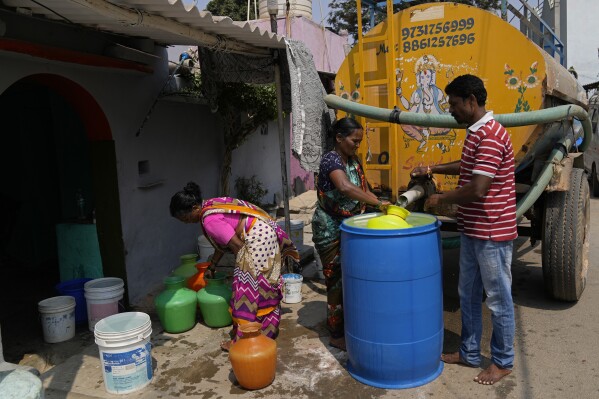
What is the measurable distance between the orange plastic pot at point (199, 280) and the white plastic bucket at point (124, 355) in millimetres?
1133

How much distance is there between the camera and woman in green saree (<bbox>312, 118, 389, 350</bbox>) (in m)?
3.57

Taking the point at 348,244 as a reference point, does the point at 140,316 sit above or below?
below

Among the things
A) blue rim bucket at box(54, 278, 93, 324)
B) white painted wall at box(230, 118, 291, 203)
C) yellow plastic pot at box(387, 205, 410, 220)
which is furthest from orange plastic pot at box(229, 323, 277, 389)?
white painted wall at box(230, 118, 291, 203)

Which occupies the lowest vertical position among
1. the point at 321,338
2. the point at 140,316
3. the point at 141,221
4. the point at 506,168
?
the point at 321,338

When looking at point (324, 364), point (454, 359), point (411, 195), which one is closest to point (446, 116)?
point (411, 195)

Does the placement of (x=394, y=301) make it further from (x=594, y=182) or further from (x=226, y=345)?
(x=594, y=182)

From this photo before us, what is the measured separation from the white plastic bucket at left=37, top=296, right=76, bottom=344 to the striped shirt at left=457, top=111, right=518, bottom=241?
10.8 feet

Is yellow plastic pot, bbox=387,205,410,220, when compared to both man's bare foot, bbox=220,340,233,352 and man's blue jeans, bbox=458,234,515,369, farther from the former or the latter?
man's bare foot, bbox=220,340,233,352

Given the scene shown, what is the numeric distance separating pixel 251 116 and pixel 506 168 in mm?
4952

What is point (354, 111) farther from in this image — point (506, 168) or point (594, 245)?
point (594, 245)

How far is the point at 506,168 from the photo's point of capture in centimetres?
292

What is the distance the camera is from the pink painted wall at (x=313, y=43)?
35.5ft

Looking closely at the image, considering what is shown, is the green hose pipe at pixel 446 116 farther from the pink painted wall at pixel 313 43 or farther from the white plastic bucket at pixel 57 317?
the pink painted wall at pixel 313 43

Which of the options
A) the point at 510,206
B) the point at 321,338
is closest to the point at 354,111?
the point at 510,206
